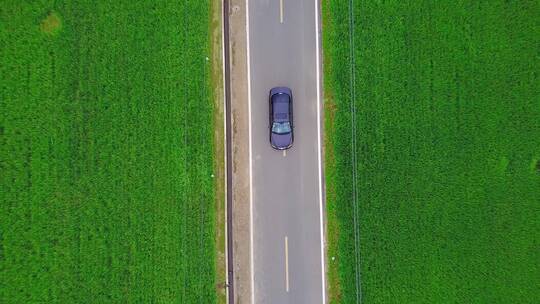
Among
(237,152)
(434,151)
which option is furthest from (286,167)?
(434,151)

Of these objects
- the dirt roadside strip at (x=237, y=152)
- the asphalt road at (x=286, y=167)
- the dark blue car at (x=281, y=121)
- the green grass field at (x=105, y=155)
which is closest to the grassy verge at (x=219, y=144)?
the dirt roadside strip at (x=237, y=152)

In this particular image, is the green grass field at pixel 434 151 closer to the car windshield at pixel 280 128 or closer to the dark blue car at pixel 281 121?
the dark blue car at pixel 281 121

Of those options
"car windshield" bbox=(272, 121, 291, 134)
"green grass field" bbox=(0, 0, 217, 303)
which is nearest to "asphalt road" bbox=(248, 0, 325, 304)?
"car windshield" bbox=(272, 121, 291, 134)

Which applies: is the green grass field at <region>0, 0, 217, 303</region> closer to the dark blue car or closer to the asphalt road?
the asphalt road

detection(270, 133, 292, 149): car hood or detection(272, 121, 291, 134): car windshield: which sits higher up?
detection(272, 121, 291, 134): car windshield

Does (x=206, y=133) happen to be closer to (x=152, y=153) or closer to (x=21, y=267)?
(x=152, y=153)
